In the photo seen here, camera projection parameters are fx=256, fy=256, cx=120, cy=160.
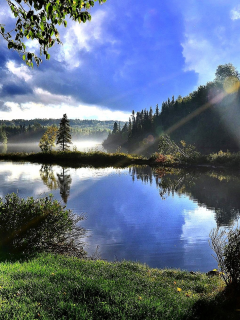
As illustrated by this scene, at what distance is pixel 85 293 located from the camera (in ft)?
13.2

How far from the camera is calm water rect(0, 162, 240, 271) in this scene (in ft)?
25.5

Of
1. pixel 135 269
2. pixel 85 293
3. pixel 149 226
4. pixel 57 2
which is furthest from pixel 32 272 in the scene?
pixel 149 226

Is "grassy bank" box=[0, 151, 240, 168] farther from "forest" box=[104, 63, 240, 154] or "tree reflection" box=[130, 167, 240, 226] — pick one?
"forest" box=[104, 63, 240, 154]

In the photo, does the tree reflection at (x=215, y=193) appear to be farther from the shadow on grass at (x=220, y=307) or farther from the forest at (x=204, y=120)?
the forest at (x=204, y=120)

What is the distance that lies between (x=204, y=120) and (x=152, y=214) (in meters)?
66.5

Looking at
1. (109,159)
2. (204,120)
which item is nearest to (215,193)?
(109,159)

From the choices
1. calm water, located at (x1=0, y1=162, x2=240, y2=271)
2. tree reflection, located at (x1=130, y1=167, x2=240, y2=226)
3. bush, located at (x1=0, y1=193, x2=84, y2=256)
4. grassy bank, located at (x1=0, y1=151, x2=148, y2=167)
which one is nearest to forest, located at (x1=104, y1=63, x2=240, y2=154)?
grassy bank, located at (x1=0, y1=151, x2=148, y2=167)

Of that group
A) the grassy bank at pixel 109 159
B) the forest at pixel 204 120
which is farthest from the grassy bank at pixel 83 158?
the forest at pixel 204 120

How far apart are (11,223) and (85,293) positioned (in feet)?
12.3

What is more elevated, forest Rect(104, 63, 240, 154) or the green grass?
forest Rect(104, 63, 240, 154)

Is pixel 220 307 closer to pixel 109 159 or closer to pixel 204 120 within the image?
pixel 109 159

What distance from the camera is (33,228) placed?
6.81m

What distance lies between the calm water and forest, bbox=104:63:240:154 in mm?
38760

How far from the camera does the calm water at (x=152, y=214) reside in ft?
25.5
